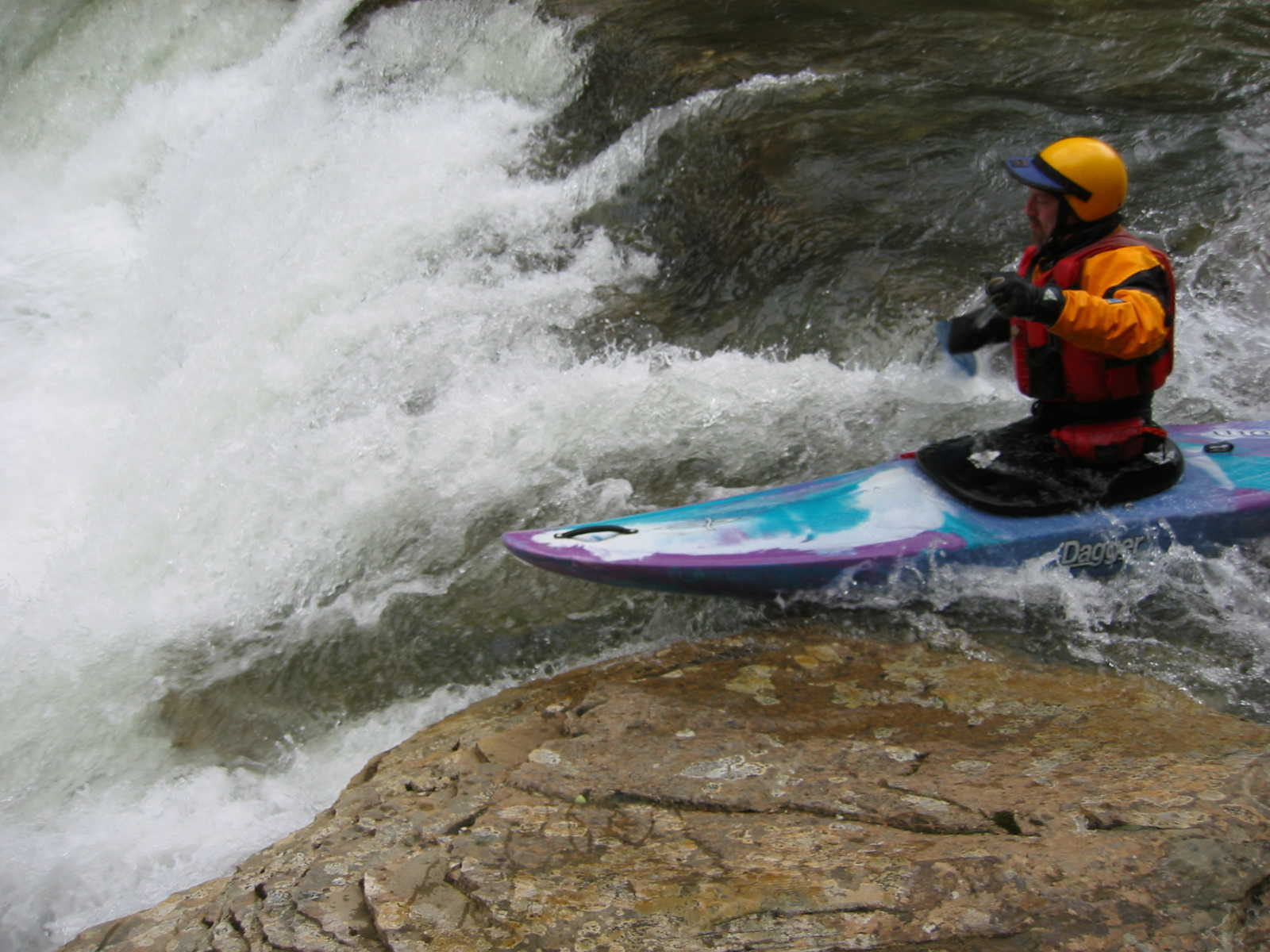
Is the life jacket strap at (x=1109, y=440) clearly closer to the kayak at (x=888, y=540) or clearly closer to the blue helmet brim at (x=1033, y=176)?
the kayak at (x=888, y=540)

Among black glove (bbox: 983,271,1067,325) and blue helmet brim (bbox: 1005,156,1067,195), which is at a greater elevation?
blue helmet brim (bbox: 1005,156,1067,195)

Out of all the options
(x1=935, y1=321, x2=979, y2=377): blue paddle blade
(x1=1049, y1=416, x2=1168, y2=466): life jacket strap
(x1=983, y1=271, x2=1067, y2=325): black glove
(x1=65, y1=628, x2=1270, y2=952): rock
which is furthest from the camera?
(x1=935, y1=321, x2=979, y2=377): blue paddle blade

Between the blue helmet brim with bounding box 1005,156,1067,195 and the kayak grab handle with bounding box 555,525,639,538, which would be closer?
the blue helmet brim with bounding box 1005,156,1067,195

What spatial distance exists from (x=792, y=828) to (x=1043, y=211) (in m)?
1.71

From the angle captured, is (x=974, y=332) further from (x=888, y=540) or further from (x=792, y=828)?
(x=792, y=828)

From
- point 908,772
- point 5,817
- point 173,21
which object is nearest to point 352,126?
point 173,21

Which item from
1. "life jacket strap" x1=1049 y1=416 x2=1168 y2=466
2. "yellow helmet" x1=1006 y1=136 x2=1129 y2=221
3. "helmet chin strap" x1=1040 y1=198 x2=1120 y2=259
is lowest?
"life jacket strap" x1=1049 y1=416 x2=1168 y2=466

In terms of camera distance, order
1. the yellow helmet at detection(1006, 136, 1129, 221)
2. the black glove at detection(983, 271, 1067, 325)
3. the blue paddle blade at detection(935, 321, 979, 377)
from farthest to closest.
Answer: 1. the blue paddle blade at detection(935, 321, 979, 377)
2. the yellow helmet at detection(1006, 136, 1129, 221)
3. the black glove at detection(983, 271, 1067, 325)

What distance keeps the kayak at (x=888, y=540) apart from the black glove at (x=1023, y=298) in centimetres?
68

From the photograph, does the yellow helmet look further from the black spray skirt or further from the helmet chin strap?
the black spray skirt

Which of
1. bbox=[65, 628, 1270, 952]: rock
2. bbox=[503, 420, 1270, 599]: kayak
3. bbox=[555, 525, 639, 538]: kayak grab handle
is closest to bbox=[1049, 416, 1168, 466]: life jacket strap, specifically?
bbox=[503, 420, 1270, 599]: kayak

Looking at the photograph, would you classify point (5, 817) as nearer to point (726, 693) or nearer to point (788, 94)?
point (726, 693)

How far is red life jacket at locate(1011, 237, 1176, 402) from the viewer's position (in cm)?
259

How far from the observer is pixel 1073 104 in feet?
16.1
